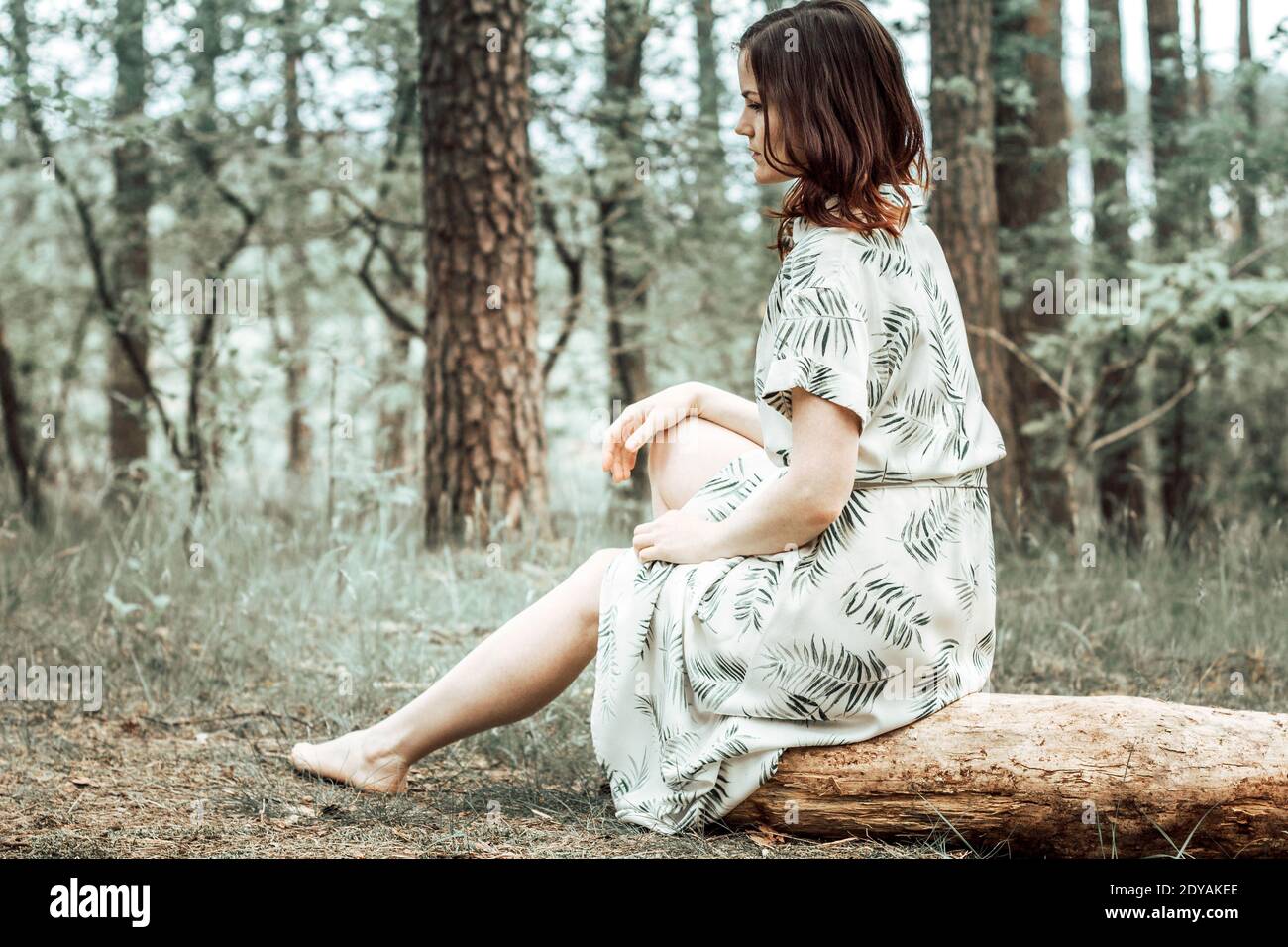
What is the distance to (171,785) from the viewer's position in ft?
8.59

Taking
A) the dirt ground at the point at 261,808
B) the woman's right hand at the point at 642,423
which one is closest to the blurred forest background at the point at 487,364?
the dirt ground at the point at 261,808

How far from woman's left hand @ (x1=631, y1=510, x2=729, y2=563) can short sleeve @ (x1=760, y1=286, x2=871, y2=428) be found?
11.7 inches

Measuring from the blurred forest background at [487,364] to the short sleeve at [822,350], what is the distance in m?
0.82

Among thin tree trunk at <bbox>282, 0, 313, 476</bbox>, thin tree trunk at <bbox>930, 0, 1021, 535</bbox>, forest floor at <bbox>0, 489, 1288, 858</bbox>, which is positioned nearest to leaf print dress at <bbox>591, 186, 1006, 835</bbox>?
forest floor at <bbox>0, 489, 1288, 858</bbox>

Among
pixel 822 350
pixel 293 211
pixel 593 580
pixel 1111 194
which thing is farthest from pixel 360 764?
pixel 293 211

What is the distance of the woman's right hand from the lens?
249 cm

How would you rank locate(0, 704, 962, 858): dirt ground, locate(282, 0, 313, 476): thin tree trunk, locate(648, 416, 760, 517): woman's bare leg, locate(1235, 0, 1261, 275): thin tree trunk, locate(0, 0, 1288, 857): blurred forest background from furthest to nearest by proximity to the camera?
1. locate(282, 0, 313, 476): thin tree trunk
2. locate(1235, 0, 1261, 275): thin tree trunk
3. locate(0, 0, 1288, 857): blurred forest background
4. locate(648, 416, 760, 517): woman's bare leg
5. locate(0, 704, 962, 858): dirt ground

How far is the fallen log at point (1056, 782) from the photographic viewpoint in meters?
2.04

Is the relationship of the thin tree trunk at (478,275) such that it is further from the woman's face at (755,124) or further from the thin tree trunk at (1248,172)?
the thin tree trunk at (1248,172)

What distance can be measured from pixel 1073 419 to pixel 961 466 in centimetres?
428

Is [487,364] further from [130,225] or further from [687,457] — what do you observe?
[130,225]

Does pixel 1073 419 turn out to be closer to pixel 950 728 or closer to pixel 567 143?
pixel 567 143

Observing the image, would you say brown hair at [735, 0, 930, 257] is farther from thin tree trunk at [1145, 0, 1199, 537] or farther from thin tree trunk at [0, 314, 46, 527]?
thin tree trunk at [0, 314, 46, 527]
